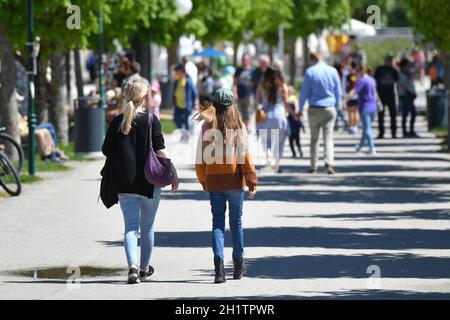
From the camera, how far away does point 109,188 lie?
42.1 feet

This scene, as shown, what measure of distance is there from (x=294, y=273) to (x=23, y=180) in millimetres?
10028

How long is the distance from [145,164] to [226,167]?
0.64m

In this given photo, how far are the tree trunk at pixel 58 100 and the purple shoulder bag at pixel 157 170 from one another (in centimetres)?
1621

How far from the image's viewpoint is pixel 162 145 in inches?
508

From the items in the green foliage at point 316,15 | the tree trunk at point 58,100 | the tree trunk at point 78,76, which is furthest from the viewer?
the green foliage at point 316,15

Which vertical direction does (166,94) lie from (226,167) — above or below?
below

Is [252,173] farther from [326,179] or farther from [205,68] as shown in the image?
[205,68]

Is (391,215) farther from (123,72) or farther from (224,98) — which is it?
(123,72)

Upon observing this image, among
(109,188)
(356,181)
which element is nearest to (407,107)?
(356,181)

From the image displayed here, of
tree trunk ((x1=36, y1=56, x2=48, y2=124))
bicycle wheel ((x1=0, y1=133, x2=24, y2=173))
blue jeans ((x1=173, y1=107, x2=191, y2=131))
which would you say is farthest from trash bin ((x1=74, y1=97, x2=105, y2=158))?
blue jeans ((x1=173, y1=107, x2=191, y2=131))

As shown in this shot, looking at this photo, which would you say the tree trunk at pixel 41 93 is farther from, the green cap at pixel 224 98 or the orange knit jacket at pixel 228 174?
the orange knit jacket at pixel 228 174

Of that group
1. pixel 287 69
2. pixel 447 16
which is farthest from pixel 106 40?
pixel 287 69

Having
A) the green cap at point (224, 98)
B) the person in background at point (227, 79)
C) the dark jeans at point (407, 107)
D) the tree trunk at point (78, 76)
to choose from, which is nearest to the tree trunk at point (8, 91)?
the person in background at point (227, 79)

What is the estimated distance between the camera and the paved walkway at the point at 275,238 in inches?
476
